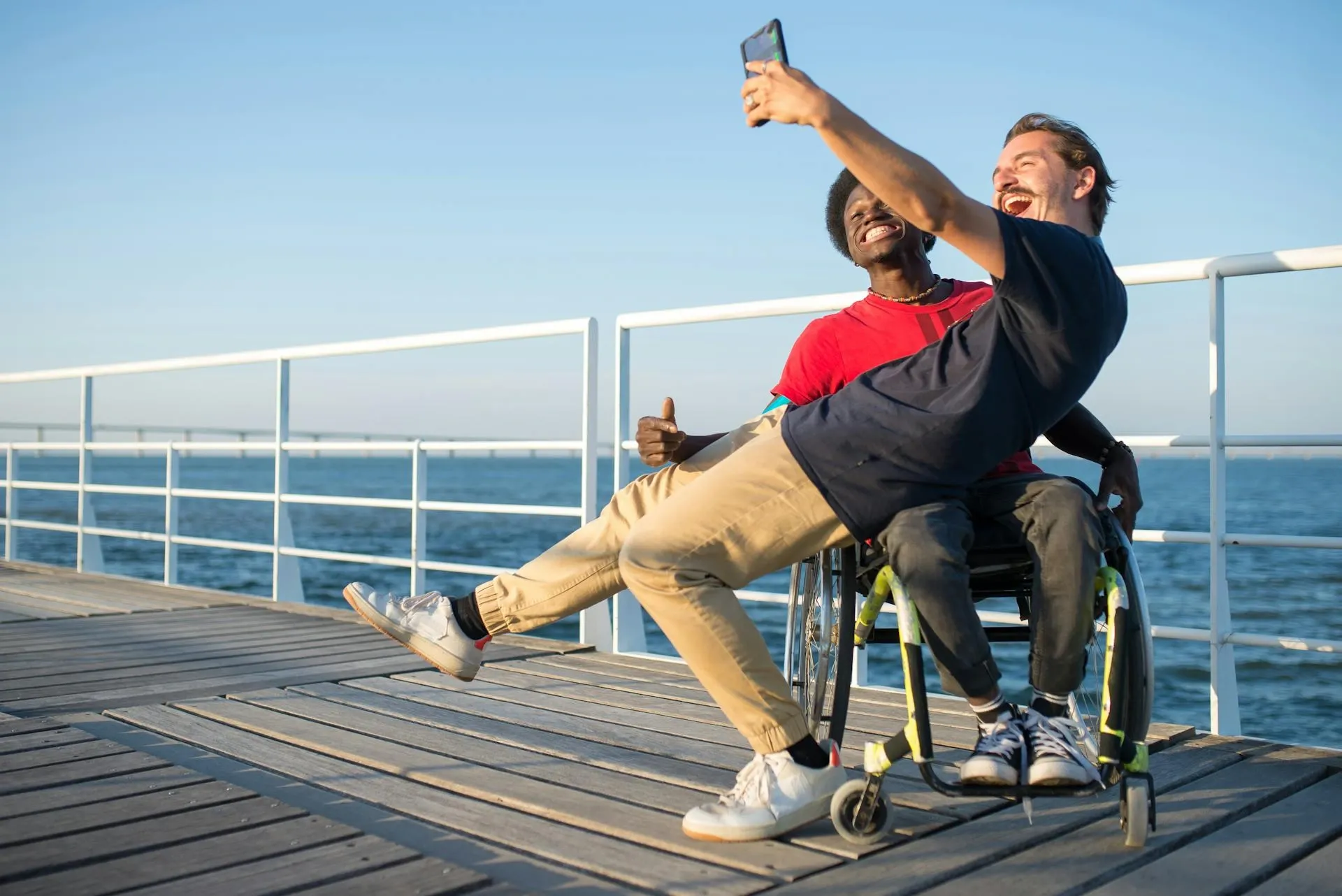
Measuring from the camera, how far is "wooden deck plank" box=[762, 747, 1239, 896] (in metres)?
1.28

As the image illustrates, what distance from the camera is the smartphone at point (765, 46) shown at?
136 centimetres

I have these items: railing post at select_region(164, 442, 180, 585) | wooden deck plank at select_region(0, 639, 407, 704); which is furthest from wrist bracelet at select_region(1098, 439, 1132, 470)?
railing post at select_region(164, 442, 180, 585)

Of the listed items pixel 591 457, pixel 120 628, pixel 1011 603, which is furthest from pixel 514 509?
pixel 1011 603

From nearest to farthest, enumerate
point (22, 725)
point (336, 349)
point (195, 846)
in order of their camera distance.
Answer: point (195, 846)
point (22, 725)
point (336, 349)

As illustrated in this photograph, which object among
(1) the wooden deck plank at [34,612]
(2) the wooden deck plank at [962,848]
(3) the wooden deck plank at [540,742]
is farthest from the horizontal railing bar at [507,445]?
(2) the wooden deck plank at [962,848]

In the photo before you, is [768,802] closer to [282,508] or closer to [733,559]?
[733,559]

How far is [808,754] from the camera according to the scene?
4.88 ft

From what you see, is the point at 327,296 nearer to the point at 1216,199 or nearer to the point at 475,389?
the point at 475,389

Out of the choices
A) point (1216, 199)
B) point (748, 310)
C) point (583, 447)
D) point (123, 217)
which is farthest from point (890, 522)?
point (123, 217)

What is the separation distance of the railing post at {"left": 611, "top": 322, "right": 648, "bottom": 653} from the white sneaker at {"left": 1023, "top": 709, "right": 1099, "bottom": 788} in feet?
5.95

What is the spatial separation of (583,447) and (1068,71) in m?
11.3

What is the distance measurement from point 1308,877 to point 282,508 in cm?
365

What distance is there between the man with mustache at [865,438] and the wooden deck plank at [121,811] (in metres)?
0.66

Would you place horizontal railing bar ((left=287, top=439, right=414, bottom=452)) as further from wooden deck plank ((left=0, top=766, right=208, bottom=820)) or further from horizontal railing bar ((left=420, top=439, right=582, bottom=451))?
wooden deck plank ((left=0, top=766, right=208, bottom=820))
